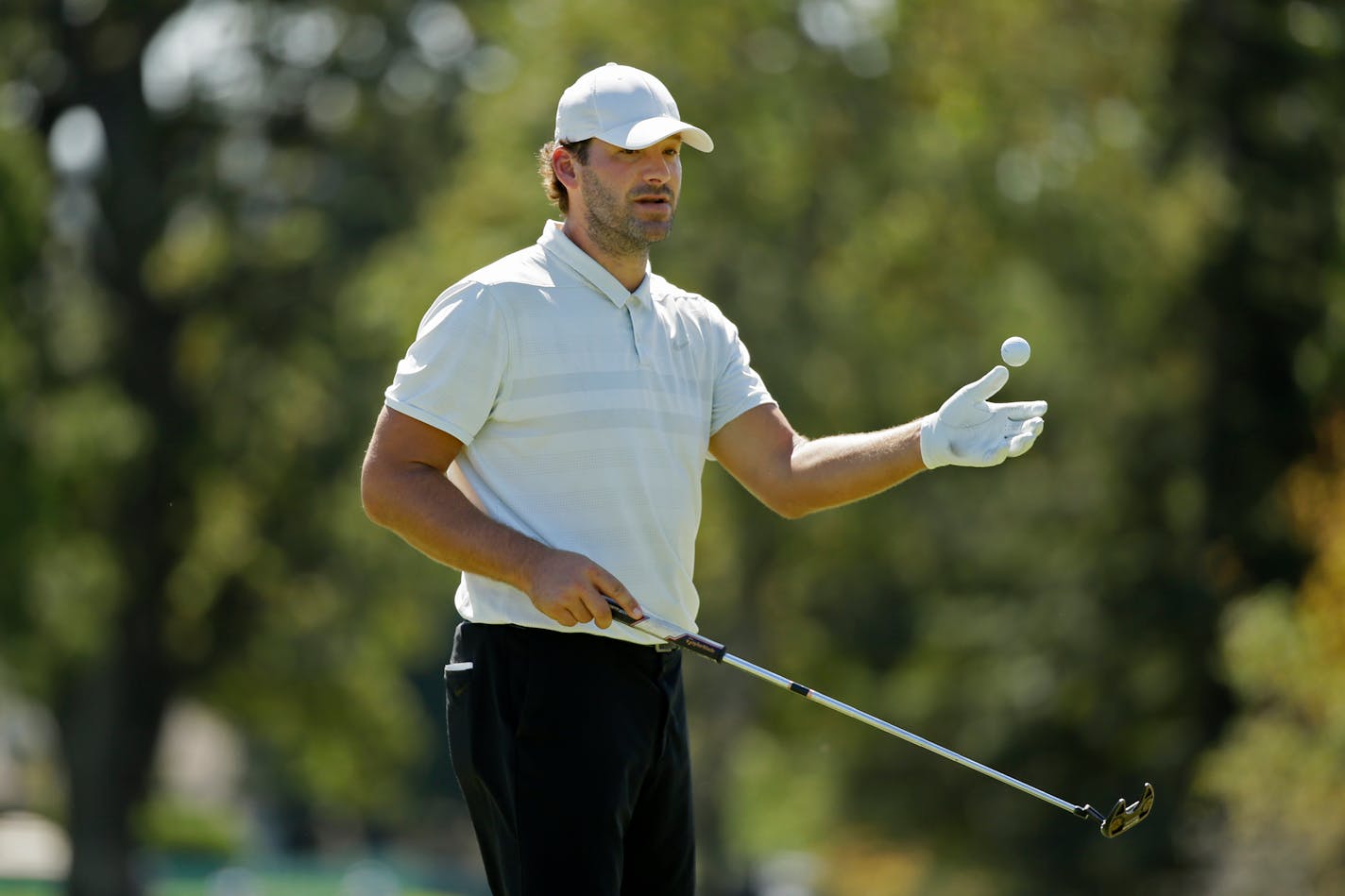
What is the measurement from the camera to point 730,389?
16.2 ft

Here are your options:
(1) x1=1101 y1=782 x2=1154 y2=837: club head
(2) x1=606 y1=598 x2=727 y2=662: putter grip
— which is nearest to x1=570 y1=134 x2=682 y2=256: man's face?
(2) x1=606 y1=598 x2=727 y2=662: putter grip

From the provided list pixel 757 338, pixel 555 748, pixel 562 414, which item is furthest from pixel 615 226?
pixel 757 338

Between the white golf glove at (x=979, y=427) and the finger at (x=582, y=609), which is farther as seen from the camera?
the white golf glove at (x=979, y=427)

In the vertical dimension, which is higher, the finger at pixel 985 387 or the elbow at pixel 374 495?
the finger at pixel 985 387

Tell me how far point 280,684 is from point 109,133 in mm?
6867

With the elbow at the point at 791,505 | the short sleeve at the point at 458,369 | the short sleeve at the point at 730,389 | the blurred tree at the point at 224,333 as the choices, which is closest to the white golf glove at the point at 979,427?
the elbow at the point at 791,505

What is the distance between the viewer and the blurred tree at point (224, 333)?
26.0 metres

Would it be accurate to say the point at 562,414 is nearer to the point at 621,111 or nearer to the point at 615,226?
the point at 615,226

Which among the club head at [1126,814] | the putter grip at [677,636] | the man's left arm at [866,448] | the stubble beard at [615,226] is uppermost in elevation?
the stubble beard at [615,226]

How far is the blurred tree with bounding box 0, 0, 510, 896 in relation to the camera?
2603cm

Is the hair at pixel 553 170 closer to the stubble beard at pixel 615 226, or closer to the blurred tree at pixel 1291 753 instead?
the stubble beard at pixel 615 226

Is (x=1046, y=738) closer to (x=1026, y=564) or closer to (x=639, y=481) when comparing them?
(x=1026, y=564)

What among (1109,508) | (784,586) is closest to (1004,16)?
(1109,508)

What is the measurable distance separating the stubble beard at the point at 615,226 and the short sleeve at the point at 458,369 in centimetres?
30
